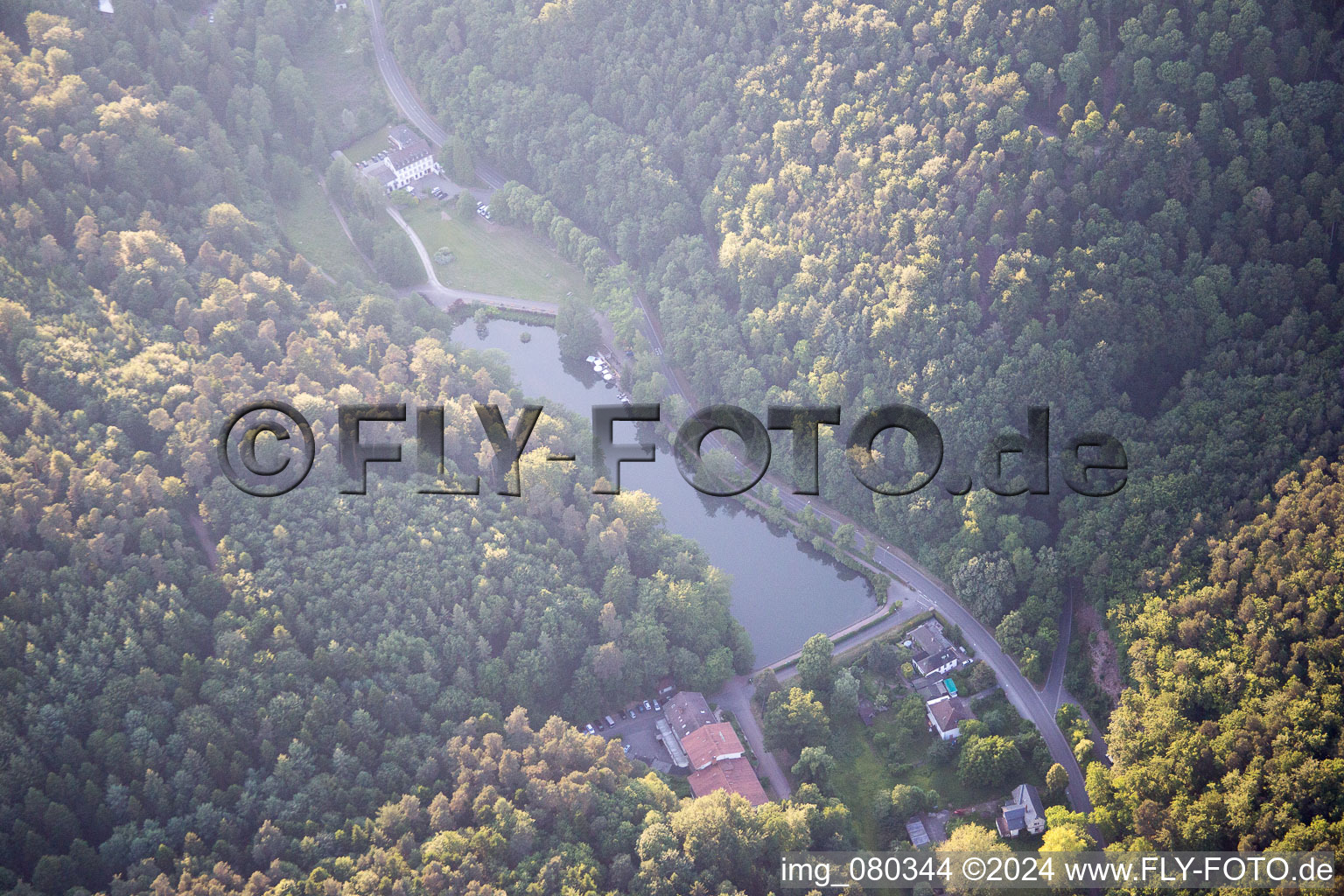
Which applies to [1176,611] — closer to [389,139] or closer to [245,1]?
[389,139]

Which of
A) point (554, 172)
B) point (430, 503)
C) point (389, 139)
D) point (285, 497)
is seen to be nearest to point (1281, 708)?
point (430, 503)

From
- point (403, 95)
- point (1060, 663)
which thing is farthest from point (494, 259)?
point (1060, 663)

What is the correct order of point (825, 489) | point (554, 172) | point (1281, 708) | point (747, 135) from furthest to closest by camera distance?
1. point (554, 172)
2. point (747, 135)
3. point (825, 489)
4. point (1281, 708)

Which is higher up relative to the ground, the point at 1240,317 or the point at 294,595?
the point at 1240,317

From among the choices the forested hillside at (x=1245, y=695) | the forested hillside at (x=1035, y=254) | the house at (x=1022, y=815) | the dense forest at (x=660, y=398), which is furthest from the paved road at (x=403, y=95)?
the house at (x=1022, y=815)

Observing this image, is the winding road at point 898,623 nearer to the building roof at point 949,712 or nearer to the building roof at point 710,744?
the building roof at point 710,744

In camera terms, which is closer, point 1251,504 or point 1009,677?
point 1251,504

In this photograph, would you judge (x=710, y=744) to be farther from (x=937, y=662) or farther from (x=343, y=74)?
(x=343, y=74)
